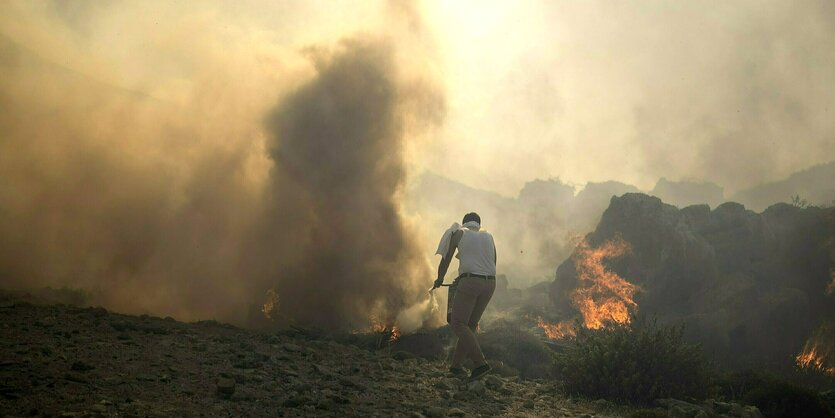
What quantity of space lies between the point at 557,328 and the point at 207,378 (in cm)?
2375

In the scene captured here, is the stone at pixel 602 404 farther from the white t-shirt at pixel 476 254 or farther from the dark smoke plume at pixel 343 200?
the dark smoke plume at pixel 343 200

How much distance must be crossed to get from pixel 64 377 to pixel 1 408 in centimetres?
105

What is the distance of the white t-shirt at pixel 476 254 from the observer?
8.79m

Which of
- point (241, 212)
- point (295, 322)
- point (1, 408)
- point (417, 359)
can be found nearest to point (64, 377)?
point (1, 408)

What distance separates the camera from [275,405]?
5926 mm

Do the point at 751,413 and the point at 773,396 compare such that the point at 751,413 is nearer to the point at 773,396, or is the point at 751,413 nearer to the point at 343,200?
the point at 773,396

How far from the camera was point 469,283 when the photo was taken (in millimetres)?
8734

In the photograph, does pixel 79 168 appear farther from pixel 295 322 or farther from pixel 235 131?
pixel 295 322

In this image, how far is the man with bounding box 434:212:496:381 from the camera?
28.6 ft

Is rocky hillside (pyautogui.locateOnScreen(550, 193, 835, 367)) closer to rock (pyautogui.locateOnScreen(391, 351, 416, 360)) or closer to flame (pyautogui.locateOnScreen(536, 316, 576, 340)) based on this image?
flame (pyautogui.locateOnScreen(536, 316, 576, 340))

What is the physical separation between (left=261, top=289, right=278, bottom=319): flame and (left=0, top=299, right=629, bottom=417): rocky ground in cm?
480

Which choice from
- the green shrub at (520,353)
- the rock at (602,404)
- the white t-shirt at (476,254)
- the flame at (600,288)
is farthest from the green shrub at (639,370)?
the flame at (600,288)

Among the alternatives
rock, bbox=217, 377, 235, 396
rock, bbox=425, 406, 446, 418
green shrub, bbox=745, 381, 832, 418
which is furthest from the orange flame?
rock, bbox=217, 377, 235, 396

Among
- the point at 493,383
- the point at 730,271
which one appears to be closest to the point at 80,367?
the point at 493,383
